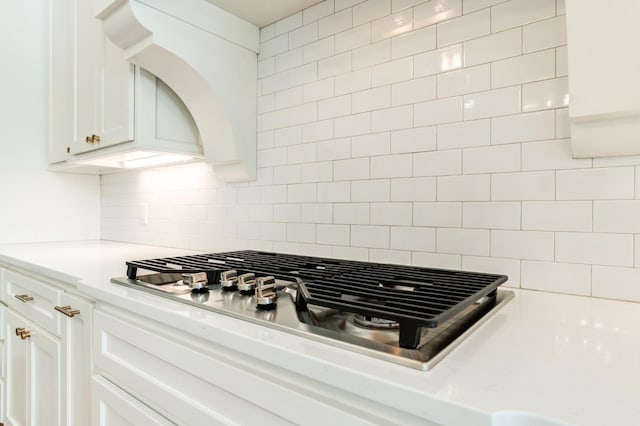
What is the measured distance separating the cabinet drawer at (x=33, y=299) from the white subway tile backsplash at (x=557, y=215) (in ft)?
4.78

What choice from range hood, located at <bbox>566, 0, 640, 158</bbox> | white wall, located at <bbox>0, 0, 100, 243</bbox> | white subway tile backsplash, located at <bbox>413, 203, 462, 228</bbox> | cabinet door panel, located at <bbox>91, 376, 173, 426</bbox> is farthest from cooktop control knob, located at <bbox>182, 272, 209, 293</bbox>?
white wall, located at <bbox>0, 0, 100, 243</bbox>

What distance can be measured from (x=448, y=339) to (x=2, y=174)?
101 inches

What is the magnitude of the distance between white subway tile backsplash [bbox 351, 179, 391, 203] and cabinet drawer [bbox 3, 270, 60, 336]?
1.04 meters

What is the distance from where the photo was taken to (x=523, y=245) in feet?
3.27

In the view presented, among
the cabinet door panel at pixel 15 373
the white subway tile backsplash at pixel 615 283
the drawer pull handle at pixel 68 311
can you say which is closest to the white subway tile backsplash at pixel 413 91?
the white subway tile backsplash at pixel 615 283

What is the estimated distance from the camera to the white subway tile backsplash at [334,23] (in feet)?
4.36

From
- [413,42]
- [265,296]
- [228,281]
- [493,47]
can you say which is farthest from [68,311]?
[493,47]

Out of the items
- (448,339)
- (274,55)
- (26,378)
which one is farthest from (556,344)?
(26,378)

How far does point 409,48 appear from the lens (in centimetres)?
119

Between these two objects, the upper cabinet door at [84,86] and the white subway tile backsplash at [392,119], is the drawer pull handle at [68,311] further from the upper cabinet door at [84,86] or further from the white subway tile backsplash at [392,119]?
the white subway tile backsplash at [392,119]

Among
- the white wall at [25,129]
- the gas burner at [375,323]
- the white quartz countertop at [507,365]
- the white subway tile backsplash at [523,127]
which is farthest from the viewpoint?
→ the white wall at [25,129]

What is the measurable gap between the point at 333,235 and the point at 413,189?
341mm

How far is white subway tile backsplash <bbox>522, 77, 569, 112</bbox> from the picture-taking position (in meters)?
0.94

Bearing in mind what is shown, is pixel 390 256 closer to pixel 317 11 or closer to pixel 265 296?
pixel 265 296
